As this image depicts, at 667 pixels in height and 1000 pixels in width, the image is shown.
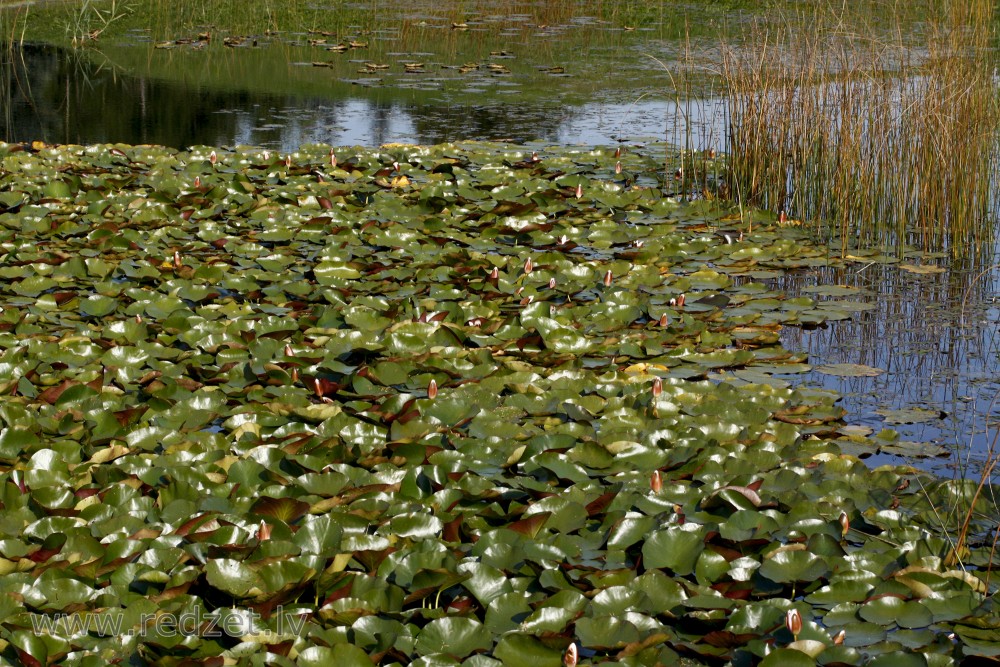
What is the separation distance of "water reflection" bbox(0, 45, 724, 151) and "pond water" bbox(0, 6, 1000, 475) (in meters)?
0.02

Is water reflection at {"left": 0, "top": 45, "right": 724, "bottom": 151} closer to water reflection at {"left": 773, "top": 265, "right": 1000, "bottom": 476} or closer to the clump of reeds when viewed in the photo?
the clump of reeds

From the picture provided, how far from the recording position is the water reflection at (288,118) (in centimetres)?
893

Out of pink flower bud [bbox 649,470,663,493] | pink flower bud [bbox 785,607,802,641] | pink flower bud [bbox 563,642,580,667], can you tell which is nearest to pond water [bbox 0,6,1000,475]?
pink flower bud [bbox 649,470,663,493]

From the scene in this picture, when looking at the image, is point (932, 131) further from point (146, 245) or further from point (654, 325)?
point (146, 245)

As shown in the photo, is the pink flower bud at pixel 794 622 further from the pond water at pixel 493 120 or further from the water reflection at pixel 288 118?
the water reflection at pixel 288 118

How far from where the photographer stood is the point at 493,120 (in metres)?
9.55

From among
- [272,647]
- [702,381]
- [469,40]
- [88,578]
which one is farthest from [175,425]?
[469,40]

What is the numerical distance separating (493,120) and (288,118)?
1.98 m

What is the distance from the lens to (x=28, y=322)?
4355 millimetres

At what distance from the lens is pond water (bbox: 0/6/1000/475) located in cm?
400

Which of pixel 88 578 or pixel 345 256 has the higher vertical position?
pixel 345 256

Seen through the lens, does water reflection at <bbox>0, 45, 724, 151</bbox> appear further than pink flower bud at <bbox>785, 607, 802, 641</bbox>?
Yes

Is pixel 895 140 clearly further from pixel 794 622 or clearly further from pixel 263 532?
pixel 263 532

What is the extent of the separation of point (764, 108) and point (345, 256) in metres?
2.64
